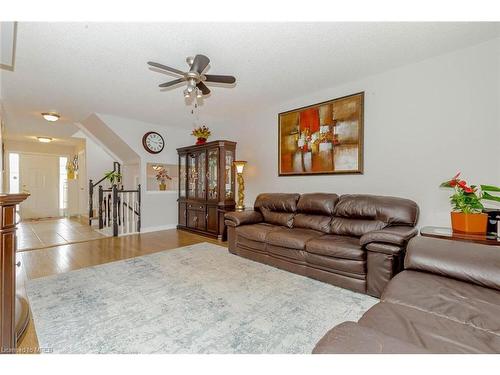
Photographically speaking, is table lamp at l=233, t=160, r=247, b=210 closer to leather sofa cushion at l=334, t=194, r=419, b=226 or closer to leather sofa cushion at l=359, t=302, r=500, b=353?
leather sofa cushion at l=334, t=194, r=419, b=226

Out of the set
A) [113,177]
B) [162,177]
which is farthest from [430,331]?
[113,177]

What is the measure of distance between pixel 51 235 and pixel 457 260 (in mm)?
6461

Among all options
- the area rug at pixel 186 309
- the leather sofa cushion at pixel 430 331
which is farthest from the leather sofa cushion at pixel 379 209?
the leather sofa cushion at pixel 430 331

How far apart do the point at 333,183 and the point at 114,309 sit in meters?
3.05

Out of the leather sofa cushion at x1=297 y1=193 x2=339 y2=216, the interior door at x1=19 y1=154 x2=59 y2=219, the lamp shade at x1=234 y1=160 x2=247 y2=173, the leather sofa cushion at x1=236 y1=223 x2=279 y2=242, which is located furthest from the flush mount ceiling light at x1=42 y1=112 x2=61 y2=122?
the leather sofa cushion at x1=297 y1=193 x2=339 y2=216

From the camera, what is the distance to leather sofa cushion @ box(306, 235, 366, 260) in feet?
7.52

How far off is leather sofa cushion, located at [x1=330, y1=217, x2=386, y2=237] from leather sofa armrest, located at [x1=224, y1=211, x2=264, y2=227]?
1.18 meters

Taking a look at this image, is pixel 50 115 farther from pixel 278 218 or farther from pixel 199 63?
pixel 278 218

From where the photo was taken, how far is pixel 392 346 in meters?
0.85

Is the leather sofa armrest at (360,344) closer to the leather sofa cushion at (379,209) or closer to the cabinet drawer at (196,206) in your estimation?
the leather sofa cushion at (379,209)

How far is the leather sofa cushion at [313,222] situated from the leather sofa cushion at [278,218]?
86 mm

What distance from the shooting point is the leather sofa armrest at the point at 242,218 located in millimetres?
3506

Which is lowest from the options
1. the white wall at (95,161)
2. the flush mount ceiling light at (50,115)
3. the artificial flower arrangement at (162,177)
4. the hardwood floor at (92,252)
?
the hardwood floor at (92,252)

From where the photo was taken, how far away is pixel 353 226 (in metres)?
2.77
